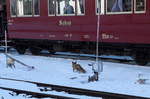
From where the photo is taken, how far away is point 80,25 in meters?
13.9

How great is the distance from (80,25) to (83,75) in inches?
132

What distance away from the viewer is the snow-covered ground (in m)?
8.99

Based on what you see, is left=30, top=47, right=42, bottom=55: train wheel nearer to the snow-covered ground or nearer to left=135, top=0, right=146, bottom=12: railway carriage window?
the snow-covered ground

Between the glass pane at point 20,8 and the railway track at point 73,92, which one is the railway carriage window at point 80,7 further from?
the railway track at point 73,92

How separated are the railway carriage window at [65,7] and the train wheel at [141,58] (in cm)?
301

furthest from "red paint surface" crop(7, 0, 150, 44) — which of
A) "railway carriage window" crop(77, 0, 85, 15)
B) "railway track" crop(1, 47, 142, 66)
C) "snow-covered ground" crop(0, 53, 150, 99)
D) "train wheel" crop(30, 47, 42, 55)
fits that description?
"snow-covered ground" crop(0, 53, 150, 99)

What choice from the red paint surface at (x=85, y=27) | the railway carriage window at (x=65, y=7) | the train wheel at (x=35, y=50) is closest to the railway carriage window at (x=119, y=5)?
the red paint surface at (x=85, y=27)

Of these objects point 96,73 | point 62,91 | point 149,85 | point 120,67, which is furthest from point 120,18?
point 62,91

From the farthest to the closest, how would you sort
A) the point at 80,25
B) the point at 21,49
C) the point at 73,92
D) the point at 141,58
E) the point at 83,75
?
the point at 21,49
the point at 80,25
the point at 141,58
the point at 83,75
the point at 73,92

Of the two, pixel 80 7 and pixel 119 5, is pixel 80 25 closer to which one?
pixel 80 7

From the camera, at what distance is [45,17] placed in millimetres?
15281

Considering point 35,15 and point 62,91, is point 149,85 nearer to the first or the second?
point 62,91

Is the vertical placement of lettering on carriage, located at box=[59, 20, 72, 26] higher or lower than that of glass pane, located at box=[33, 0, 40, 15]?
lower

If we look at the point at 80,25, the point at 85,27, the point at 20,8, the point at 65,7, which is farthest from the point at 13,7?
the point at 85,27
